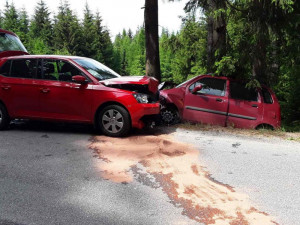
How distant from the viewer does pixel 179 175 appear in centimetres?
455

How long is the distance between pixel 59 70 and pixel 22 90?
100 centimetres

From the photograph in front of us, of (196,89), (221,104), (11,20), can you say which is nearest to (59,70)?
(196,89)

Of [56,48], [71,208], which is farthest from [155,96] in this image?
[56,48]

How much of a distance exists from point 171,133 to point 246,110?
250 cm

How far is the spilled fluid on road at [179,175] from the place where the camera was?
339 centimetres

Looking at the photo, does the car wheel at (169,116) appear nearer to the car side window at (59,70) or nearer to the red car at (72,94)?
the red car at (72,94)

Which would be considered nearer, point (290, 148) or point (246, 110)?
point (290, 148)

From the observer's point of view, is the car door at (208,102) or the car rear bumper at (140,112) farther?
the car door at (208,102)

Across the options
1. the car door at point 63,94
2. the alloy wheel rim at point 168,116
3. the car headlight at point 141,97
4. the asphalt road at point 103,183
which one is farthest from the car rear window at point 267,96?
the car door at point 63,94

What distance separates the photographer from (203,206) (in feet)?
11.7

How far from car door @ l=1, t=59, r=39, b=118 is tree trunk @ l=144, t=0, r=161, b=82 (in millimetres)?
4571

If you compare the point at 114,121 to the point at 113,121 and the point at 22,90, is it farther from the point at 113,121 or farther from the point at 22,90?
the point at 22,90

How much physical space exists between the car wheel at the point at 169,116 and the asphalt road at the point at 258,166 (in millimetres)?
1284

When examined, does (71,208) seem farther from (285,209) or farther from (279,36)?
(279,36)
